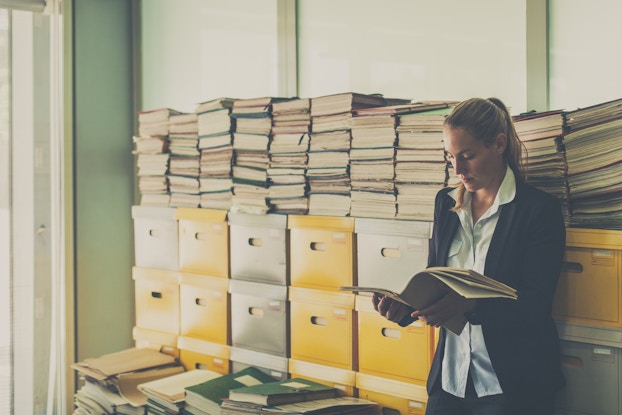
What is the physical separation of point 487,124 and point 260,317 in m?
1.38

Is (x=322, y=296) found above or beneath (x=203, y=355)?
above

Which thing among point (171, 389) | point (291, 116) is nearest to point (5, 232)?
point (171, 389)

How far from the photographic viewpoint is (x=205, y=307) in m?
3.22

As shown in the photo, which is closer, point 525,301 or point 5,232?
point 525,301

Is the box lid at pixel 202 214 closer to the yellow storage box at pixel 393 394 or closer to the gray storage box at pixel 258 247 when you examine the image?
the gray storage box at pixel 258 247

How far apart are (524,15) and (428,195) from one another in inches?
28.3

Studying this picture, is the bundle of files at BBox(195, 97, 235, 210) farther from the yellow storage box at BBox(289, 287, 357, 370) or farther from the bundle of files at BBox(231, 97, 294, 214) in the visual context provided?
the yellow storage box at BBox(289, 287, 357, 370)

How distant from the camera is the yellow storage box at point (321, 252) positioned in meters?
2.67

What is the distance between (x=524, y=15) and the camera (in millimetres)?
2572

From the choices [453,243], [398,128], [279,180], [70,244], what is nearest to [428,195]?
[398,128]

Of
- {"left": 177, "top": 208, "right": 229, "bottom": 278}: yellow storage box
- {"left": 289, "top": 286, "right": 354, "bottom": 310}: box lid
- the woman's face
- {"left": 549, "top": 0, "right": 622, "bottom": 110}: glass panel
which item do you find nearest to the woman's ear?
the woman's face

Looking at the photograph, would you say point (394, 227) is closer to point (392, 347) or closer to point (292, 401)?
point (392, 347)

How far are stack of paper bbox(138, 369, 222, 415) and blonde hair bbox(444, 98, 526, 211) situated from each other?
1464 millimetres

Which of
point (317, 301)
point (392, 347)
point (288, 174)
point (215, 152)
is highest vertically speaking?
point (215, 152)
